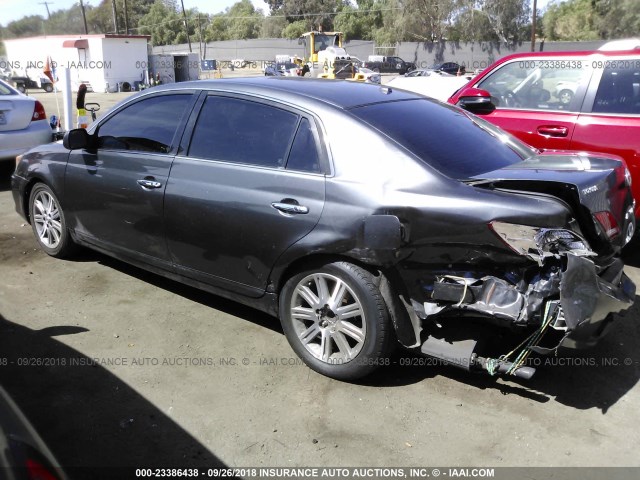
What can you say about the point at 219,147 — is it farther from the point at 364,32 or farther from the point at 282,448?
the point at 364,32

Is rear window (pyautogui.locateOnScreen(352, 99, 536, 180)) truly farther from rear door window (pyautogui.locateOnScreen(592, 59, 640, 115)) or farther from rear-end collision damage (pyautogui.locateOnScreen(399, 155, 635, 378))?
rear door window (pyautogui.locateOnScreen(592, 59, 640, 115))

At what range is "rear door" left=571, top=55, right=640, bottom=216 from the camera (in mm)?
5008

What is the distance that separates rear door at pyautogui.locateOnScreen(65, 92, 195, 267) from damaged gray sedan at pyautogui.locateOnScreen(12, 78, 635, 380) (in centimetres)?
2

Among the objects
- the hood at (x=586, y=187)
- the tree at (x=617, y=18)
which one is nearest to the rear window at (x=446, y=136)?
the hood at (x=586, y=187)

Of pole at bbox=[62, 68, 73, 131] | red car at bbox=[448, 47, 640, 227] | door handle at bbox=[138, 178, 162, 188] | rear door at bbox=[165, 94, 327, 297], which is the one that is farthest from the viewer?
pole at bbox=[62, 68, 73, 131]

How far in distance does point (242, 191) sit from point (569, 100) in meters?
3.55

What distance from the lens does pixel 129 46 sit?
35906 millimetres

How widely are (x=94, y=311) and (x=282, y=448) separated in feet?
7.03

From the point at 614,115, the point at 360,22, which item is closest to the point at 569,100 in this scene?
the point at 614,115

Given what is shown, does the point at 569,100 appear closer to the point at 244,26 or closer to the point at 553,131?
the point at 553,131

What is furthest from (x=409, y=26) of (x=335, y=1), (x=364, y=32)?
(x=335, y=1)

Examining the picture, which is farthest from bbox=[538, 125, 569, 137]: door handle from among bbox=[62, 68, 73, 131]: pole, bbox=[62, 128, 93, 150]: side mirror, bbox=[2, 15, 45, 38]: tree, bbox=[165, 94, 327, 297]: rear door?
bbox=[2, 15, 45, 38]: tree

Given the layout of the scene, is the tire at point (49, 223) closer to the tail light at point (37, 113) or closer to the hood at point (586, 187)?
the tail light at point (37, 113)

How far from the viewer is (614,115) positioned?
5230 mm
